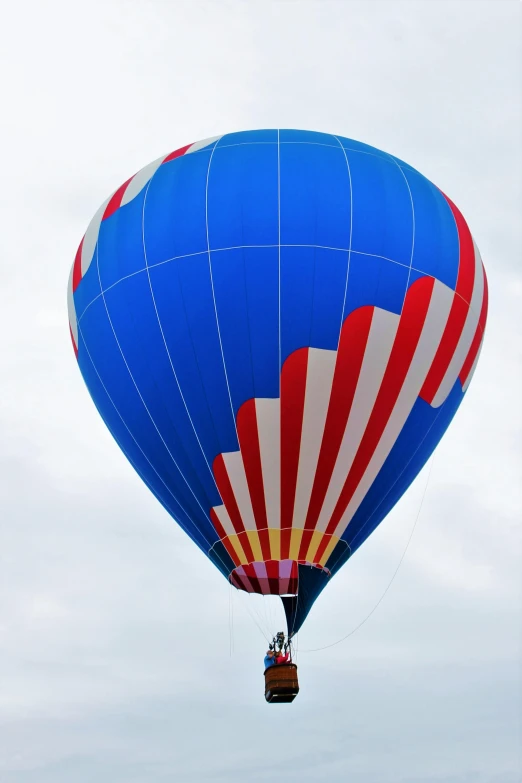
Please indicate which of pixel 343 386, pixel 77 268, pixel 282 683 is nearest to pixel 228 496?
pixel 343 386

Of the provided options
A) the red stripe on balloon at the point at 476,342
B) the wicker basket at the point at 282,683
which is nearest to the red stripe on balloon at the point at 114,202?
the red stripe on balloon at the point at 476,342

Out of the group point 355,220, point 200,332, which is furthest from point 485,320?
point 200,332

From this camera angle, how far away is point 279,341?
738 inches

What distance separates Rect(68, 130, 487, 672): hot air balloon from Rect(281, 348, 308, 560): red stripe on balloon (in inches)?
0.7

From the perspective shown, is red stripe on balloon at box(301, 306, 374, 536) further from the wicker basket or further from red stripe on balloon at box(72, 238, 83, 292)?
red stripe on balloon at box(72, 238, 83, 292)

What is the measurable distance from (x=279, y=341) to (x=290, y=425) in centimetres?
108

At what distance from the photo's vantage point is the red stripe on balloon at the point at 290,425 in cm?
1878

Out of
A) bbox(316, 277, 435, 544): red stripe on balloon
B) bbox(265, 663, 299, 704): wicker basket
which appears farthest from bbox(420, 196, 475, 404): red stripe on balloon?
bbox(265, 663, 299, 704): wicker basket

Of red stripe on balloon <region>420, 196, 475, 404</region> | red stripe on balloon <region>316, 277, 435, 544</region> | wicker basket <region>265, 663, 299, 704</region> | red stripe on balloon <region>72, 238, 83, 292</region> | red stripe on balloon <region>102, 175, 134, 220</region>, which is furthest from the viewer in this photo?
red stripe on balloon <region>72, 238, 83, 292</region>

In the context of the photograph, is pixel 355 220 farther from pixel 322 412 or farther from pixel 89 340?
pixel 89 340

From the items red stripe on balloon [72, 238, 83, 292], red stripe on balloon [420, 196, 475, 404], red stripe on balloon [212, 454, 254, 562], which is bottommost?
red stripe on balloon [212, 454, 254, 562]

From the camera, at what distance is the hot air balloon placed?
18.8m

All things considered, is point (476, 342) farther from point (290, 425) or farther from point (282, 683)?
point (282, 683)

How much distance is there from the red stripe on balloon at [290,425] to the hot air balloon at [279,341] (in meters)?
0.02
